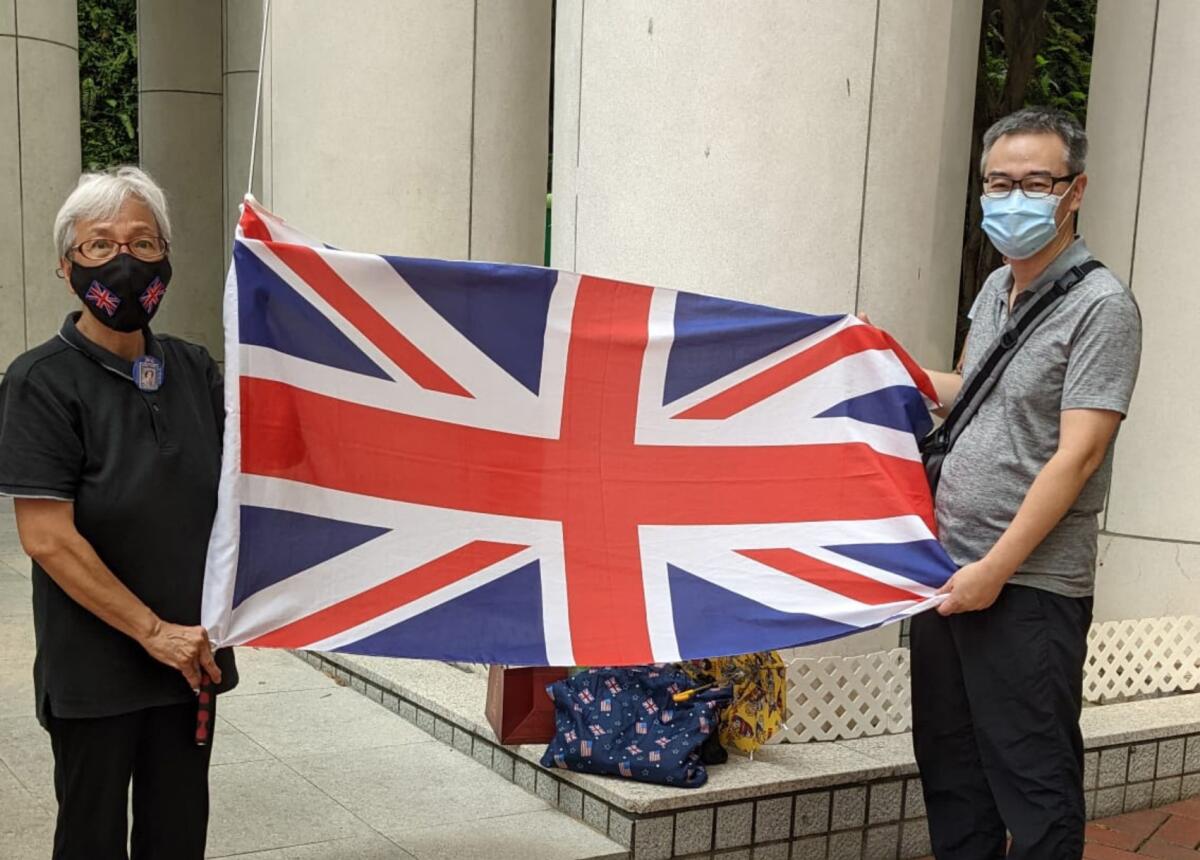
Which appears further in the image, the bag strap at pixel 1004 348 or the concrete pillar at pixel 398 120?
the concrete pillar at pixel 398 120

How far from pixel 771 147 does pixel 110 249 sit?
2.46 m

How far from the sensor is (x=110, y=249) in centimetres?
A: 267

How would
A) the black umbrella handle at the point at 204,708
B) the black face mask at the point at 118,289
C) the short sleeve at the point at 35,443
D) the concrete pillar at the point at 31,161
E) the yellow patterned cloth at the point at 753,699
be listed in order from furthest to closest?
the concrete pillar at the point at 31,161
the yellow patterned cloth at the point at 753,699
the black umbrella handle at the point at 204,708
the black face mask at the point at 118,289
the short sleeve at the point at 35,443

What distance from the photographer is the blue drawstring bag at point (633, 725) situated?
13.1 ft

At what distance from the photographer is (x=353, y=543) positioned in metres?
3.15

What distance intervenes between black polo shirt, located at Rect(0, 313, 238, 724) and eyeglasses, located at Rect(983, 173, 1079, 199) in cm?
195

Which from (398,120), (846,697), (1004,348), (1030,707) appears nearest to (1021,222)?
(1004,348)

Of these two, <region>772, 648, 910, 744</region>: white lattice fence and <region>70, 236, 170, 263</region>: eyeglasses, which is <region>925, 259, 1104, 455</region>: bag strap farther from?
<region>70, 236, 170, 263</region>: eyeglasses

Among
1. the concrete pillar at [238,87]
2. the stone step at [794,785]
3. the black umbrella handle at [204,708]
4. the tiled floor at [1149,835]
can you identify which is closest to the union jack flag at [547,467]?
the black umbrella handle at [204,708]

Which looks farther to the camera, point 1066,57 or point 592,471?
point 1066,57

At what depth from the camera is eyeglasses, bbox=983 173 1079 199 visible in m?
3.00

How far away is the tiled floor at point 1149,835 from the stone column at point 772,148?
1.12 meters

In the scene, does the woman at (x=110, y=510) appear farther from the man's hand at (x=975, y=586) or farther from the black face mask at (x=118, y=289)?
the man's hand at (x=975, y=586)

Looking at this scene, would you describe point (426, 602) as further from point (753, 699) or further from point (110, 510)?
point (753, 699)
